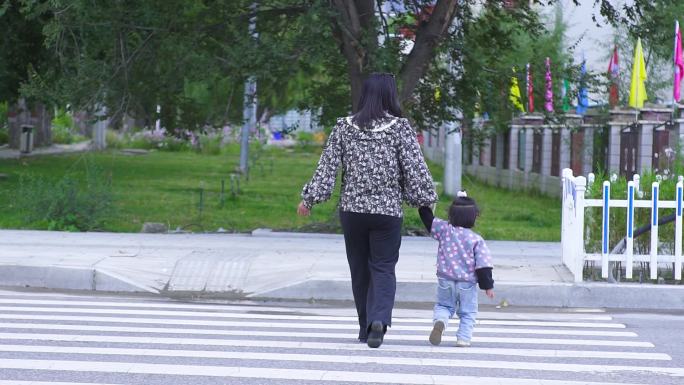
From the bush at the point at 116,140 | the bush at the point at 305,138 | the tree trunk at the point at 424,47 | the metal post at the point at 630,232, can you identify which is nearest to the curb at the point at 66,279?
the metal post at the point at 630,232

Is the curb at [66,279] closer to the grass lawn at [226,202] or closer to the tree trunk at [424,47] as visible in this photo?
the grass lawn at [226,202]

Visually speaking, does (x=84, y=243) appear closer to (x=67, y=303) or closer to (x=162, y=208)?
(x=67, y=303)

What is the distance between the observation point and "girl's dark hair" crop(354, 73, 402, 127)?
8109 mm

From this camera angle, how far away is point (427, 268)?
40.2 feet

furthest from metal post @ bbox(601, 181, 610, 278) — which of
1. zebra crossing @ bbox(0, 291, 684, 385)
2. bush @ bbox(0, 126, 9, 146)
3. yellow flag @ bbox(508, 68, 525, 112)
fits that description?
bush @ bbox(0, 126, 9, 146)

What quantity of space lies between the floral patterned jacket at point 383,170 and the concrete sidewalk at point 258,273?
10.4 ft

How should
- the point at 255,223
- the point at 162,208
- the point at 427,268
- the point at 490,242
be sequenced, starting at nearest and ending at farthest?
the point at 427,268, the point at 490,242, the point at 255,223, the point at 162,208

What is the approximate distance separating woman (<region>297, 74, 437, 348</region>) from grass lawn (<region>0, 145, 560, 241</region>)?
9.12 m

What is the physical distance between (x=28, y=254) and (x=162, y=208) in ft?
36.8

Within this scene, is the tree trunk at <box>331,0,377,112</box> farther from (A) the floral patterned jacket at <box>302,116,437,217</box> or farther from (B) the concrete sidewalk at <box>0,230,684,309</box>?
(A) the floral patterned jacket at <box>302,116,437,217</box>

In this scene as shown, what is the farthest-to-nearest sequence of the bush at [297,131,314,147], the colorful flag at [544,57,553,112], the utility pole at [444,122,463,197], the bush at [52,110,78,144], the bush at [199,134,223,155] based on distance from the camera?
the bush at [297,131,314,147] → the bush at [52,110,78,144] → the bush at [199,134,223,155] → the utility pole at [444,122,463,197] → the colorful flag at [544,57,553,112]

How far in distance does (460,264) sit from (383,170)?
2.74 ft

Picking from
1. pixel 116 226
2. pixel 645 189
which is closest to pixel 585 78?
pixel 645 189

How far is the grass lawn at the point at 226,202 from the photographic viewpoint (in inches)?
781
